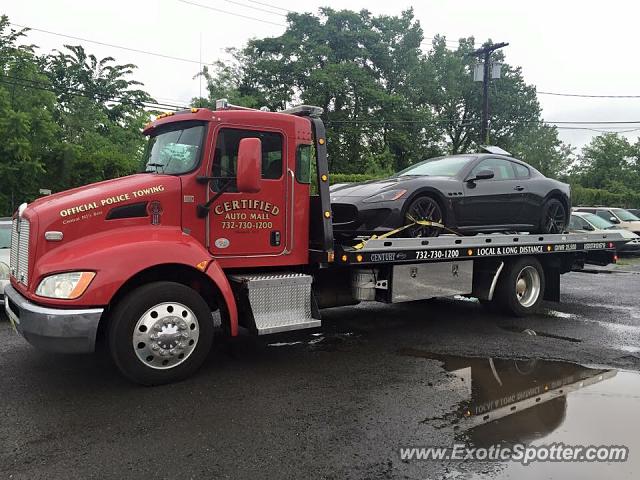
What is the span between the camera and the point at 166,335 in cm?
461

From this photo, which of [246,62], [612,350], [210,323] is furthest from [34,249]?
[246,62]

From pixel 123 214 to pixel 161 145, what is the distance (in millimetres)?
1033

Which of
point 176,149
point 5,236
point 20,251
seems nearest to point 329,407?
point 176,149

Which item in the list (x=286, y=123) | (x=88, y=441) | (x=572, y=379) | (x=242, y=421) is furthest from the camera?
(x=286, y=123)

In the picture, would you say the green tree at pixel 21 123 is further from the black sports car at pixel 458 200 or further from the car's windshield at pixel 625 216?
the car's windshield at pixel 625 216

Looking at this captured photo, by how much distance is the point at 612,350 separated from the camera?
20.6 feet

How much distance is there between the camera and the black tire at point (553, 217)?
8312 mm

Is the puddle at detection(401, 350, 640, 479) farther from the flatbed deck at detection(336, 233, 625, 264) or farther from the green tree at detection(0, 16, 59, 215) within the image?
the green tree at detection(0, 16, 59, 215)

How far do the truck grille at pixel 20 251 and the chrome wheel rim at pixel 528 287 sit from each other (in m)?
6.63

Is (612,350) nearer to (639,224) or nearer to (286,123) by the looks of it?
(286,123)

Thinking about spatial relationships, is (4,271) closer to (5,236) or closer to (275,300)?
(5,236)

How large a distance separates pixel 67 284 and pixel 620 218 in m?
19.8

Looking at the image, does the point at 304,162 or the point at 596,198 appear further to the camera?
the point at 596,198

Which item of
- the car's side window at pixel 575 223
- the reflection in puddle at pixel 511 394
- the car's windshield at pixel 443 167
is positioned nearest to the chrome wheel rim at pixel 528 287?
the car's windshield at pixel 443 167
